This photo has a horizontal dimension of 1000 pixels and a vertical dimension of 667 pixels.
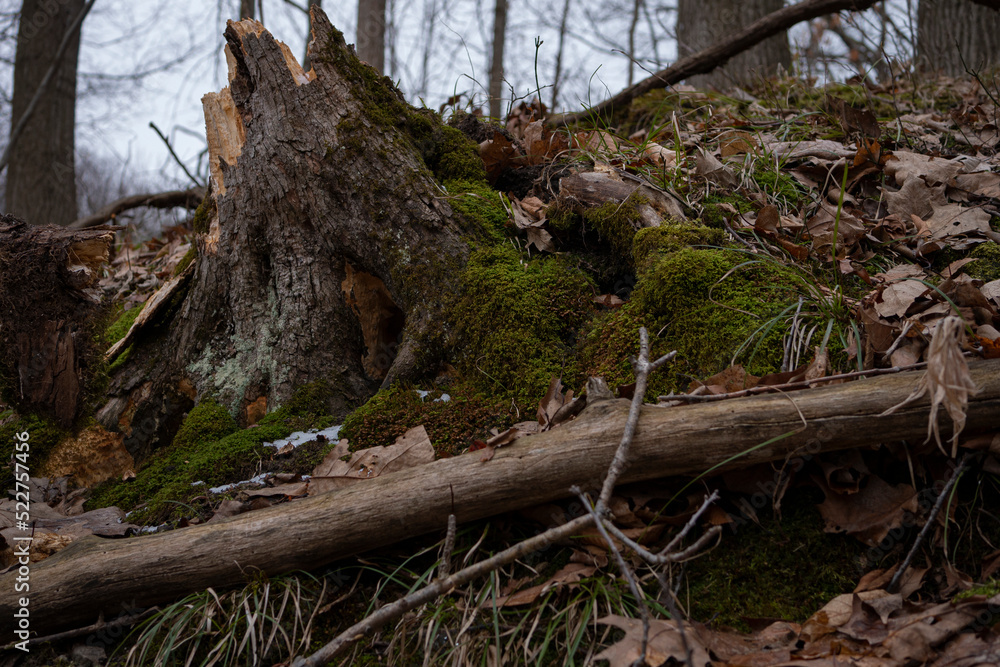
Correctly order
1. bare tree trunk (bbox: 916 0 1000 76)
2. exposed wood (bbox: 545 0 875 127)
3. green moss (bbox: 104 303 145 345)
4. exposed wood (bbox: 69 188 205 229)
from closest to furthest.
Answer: green moss (bbox: 104 303 145 345) → exposed wood (bbox: 545 0 875 127) → bare tree trunk (bbox: 916 0 1000 76) → exposed wood (bbox: 69 188 205 229)

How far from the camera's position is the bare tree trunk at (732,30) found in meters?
6.81

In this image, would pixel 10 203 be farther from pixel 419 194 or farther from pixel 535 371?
pixel 535 371

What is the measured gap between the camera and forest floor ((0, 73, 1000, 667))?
1613 millimetres

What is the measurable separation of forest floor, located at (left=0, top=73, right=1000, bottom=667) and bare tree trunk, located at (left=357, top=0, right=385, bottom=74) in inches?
191

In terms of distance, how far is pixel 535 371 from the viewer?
8.11 ft

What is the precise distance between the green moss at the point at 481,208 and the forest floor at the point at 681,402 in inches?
0.7

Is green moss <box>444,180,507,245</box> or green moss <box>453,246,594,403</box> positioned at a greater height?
green moss <box>444,180,507,245</box>

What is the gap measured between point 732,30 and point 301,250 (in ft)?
19.6

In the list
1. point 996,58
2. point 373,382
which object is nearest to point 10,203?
point 373,382

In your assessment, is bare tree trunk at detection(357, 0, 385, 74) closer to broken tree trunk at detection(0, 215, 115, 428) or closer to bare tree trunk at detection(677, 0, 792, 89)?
bare tree trunk at detection(677, 0, 792, 89)

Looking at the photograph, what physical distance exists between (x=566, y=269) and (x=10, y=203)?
8.65 metres

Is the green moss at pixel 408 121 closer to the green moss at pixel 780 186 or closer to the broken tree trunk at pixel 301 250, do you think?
the broken tree trunk at pixel 301 250

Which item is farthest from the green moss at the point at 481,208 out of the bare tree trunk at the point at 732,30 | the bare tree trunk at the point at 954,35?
the bare tree trunk at the point at 954,35

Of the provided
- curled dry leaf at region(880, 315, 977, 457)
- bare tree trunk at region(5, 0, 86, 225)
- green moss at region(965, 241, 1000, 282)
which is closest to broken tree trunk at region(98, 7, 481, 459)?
curled dry leaf at region(880, 315, 977, 457)
